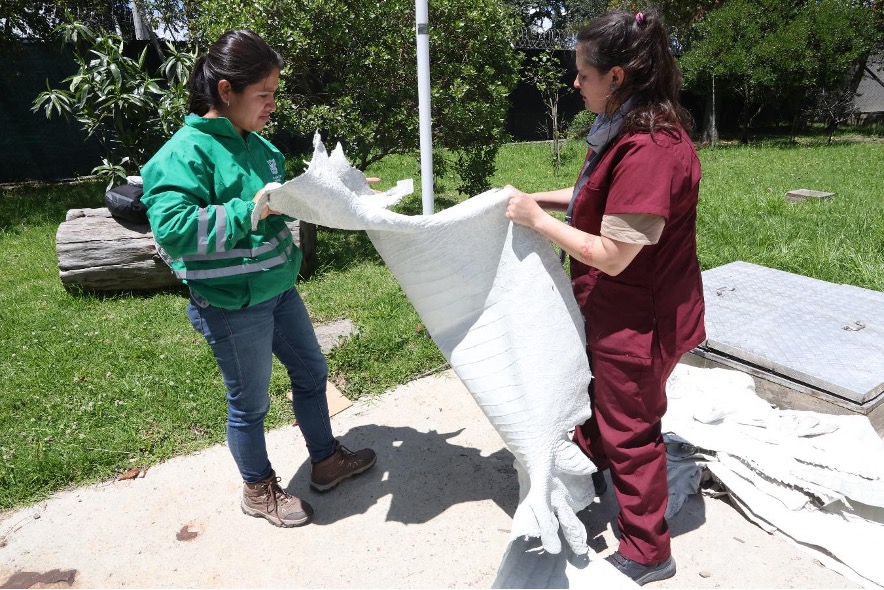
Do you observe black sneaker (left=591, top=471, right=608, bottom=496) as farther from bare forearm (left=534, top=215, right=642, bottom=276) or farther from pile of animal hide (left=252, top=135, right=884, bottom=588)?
bare forearm (left=534, top=215, right=642, bottom=276)

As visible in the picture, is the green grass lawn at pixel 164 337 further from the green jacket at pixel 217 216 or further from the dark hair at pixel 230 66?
the dark hair at pixel 230 66

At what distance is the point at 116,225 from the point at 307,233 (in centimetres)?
157

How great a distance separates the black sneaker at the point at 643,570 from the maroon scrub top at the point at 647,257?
0.74 m

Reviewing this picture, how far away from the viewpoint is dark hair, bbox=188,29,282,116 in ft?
6.29

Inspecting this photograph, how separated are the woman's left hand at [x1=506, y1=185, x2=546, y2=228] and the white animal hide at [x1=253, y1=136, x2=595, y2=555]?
53mm

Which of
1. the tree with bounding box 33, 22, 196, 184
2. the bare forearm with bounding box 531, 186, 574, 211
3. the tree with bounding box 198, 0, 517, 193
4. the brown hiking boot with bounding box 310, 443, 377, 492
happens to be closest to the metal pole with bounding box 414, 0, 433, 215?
the bare forearm with bounding box 531, 186, 574, 211

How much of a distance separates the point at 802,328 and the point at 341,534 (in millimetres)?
2508

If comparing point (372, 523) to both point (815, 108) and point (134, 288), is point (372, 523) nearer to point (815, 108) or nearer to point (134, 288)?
point (134, 288)

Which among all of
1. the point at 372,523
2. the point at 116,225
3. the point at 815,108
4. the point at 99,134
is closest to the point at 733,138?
the point at 815,108

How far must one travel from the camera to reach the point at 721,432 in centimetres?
269

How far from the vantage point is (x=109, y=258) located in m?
4.95

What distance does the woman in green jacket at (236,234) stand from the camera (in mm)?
1845

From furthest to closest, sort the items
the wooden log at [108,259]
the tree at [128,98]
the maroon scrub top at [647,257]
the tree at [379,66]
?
the tree at [128,98]
the tree at [379,66]
the wooden log at [108,259]
the maroon scrub top at [647,257]

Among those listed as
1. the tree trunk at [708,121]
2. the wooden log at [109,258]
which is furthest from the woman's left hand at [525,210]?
the tree trunk at [708,121]
